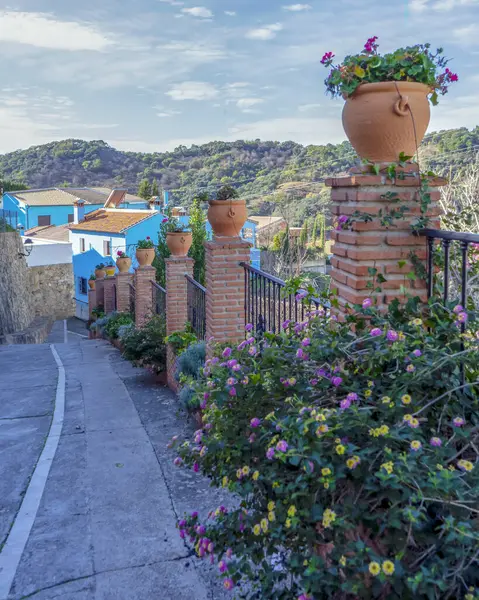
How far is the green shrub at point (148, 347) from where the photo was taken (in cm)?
841

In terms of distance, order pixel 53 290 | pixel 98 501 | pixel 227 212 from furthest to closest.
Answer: pixel 53 290 < pixel 227 212 < pixel 98 501

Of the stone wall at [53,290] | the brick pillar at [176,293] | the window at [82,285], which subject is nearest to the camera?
the brick pillar at [176,293]

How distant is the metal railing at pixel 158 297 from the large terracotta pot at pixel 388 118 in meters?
7.07

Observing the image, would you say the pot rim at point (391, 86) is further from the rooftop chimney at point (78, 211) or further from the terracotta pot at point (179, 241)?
the rooftop chimney at point (78, 211)

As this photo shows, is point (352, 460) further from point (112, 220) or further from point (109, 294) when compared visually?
point (112, 220)

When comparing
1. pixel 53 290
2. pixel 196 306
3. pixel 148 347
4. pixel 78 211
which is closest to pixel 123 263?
pixel 148 347

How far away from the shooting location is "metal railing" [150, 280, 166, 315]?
9.76 m

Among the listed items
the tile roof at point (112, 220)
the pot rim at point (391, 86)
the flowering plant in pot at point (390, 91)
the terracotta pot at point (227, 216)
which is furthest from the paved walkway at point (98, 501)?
the tile roof at point (112, 220)

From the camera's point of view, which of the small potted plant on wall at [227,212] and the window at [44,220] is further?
the window at [44,220]

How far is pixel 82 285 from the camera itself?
1364 inches

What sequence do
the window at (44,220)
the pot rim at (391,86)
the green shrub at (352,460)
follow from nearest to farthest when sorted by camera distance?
1. the green shrub at (352,460)
2. the pot rim at (391,86)
3. the window at (44,220)

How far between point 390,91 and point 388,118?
0.13m

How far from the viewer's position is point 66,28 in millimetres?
12492

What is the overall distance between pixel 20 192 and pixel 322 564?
1930 inches
